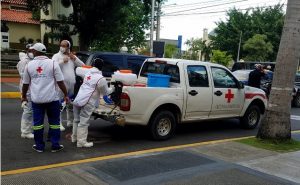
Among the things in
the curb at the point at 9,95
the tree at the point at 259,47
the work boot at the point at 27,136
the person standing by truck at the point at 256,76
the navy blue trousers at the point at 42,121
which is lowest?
the work boot at the point at 27,136

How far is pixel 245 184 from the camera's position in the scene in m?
5.63

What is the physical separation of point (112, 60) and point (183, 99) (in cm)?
370

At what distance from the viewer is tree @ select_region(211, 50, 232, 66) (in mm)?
52469

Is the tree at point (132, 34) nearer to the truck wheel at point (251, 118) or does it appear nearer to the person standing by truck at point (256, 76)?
the person standing by truck at point (256, 76)

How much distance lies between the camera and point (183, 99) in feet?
27.2

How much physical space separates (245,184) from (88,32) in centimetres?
1926

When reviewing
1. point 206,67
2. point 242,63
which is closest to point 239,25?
point 242,63

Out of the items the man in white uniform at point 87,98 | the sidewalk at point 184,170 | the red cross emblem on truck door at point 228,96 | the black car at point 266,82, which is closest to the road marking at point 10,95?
the man in white uniform at point 87,98

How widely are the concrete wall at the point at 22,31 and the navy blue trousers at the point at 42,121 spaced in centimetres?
3291

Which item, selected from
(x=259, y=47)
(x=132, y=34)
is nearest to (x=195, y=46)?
(x=259, y=47)

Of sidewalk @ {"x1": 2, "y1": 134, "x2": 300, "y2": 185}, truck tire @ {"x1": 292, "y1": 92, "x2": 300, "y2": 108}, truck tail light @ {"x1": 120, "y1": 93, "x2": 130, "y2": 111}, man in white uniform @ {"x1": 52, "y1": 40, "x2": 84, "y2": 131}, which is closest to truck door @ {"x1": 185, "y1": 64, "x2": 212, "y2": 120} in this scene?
sidewalk @ {"x1": 2, "y1": 134, "x2": 300, "y2": 185}

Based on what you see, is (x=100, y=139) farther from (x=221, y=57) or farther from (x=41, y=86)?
(x=221, y=57)

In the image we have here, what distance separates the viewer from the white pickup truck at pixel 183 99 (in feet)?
24.7

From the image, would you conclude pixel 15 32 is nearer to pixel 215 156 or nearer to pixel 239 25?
pixel 239 25
